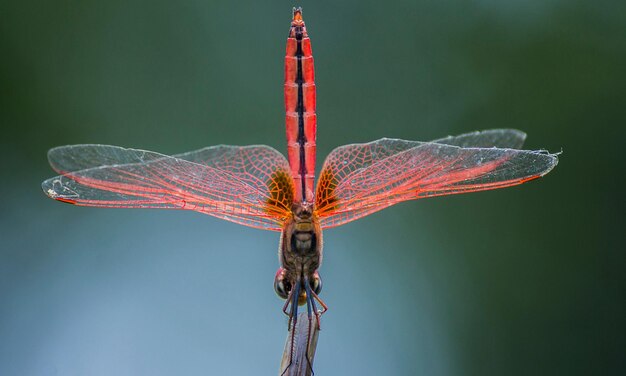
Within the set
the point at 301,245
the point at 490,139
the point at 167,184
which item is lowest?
the point at 301,245

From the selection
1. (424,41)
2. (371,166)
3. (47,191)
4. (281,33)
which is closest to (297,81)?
(371,166)

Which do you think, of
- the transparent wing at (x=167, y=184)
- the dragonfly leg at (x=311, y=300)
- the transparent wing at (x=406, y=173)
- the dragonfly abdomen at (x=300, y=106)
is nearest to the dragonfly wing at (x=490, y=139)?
the transparent wing at (x=406, y=173)

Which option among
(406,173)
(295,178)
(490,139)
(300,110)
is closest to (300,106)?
(300,110)

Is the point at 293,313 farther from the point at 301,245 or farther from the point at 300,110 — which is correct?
the point at 300,110

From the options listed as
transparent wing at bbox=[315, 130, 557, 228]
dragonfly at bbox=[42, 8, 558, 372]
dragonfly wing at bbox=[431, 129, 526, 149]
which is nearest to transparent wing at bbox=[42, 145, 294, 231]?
dragonfly at bbox=[42, 8, 558, 372]

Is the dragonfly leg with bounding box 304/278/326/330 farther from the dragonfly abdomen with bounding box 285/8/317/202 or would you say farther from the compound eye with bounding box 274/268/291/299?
the dragonfly abdomen with bounding box 285/8/317/202

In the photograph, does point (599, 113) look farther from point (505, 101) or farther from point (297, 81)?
point (297, 81)

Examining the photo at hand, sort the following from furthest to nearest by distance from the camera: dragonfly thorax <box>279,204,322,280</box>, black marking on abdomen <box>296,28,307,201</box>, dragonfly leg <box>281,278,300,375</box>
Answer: black marking on abdomen <box>296,28,307,201</box> < dragonfly thorax <box>279,204,322,280</box> < dragonfly leg <box>281,278,300,375</box>
